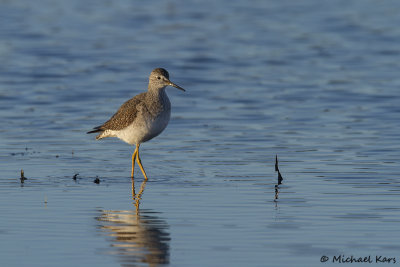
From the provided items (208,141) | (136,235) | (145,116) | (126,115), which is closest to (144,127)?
(145,116)

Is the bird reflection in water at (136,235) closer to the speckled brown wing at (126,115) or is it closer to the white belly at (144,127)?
the white belly at (144,127)

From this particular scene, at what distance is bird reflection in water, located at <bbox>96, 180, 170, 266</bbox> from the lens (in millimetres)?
8609

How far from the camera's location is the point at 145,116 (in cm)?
1349

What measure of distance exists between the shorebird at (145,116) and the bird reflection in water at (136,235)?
8.38 ft

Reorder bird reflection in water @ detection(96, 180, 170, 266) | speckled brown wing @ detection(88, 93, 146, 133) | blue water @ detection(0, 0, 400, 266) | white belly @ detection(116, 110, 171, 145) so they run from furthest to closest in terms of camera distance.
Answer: speckled brown wing @ detection(88, 93, 146, 133) → white belly @ detection(116, 110, 171, 145) → blue water @ detection(0, 0, 400, 266) → bird reflection in water @ detection(96, 180, 170, 266)

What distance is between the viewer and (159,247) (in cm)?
898

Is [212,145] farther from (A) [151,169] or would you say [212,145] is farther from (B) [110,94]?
(B) [110,94]

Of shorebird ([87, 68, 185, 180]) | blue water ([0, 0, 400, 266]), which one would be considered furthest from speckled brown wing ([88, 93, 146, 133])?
blue water ([0, 0, 400, 266])

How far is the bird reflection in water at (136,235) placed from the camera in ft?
28.2

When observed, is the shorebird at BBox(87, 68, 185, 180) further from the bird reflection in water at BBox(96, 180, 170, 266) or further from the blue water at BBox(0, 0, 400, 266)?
the bird reflection in water at BBox(96, 180, 170, 266)

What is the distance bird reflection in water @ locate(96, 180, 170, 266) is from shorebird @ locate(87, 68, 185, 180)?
8.38 ft

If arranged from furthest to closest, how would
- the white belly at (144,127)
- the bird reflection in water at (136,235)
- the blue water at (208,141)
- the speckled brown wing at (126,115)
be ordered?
the speckled brown wing at (126,115), the white belly at (144,127), the blue water at (208,141), the bird reflection in water at (136,235)

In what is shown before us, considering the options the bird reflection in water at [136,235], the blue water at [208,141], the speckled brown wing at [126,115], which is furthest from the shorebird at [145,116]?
the bird reflection in water at [136,235]

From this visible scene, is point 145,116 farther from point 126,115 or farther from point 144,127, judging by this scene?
point 126,115
